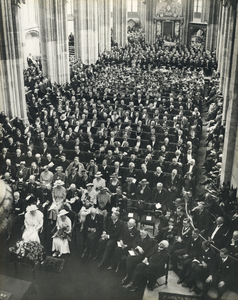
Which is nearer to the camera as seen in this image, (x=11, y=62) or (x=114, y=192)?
(x=114, y=192)

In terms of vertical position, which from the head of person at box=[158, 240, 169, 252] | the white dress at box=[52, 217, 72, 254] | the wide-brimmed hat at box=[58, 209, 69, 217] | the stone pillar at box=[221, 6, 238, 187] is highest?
the stone pillar at box=[221, 6, 238, 187]

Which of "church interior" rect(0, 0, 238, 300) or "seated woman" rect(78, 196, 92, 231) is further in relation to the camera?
"seated woman" rect(78, 196, 92, 231)

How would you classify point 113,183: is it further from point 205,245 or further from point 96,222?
point 205,245

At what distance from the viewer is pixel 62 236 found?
35.4ft

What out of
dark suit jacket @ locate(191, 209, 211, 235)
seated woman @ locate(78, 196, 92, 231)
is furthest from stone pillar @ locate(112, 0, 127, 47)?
dark suit jacket @ locate(191, 209, 211, 235)

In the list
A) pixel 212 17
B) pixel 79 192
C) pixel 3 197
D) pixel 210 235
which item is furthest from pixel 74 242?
pixel 212 17

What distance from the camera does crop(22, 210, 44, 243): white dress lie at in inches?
415

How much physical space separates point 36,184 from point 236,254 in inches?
268

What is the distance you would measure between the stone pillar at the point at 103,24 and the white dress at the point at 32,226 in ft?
107

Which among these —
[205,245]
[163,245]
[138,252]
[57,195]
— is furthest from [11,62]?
[205,245]

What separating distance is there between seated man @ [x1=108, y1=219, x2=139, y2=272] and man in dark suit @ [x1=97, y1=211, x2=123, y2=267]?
0.17 meters

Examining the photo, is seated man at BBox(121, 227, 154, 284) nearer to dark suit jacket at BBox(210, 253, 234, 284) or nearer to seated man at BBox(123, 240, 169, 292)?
seated man at BBox(123, 240, 169, 292)

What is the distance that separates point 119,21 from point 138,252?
40.9 meters

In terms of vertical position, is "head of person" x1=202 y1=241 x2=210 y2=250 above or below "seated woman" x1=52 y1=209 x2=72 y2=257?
above
